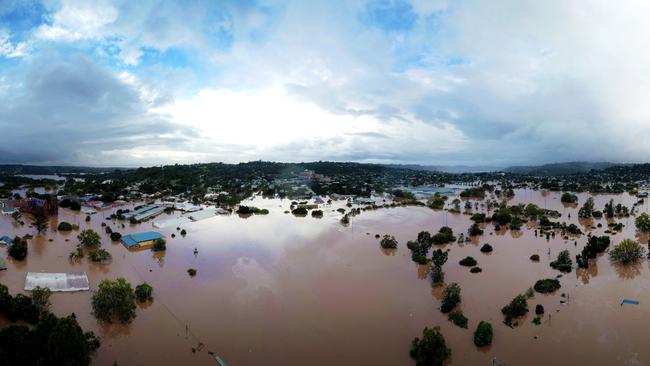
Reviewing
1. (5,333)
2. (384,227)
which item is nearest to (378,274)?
(384,227)

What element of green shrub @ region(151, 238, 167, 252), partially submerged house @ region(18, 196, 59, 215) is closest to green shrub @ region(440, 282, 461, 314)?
green shrub @ region(151, 238, 167, 252)

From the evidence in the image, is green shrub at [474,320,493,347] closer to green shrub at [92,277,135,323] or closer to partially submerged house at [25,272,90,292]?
green shrub at [92,277,135,323]

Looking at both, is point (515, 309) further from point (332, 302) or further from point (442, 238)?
point (442, 238)

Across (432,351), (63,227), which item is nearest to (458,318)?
(432,351)

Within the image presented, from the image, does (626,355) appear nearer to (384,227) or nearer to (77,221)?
(384,227)

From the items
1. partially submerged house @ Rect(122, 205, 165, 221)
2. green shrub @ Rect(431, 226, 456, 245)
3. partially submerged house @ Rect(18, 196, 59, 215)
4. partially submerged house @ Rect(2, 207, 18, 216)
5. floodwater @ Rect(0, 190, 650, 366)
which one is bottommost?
floodwater @ Rect(0, 190, 650, 366)

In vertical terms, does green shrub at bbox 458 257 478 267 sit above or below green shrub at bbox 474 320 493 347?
above

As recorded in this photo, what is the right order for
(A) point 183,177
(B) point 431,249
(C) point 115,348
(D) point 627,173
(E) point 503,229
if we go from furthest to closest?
(D) point 627,173
(A) point 183,177
(E) point 503,229
(B) point 431,249
(C) point 115,348
